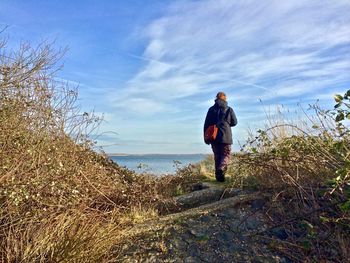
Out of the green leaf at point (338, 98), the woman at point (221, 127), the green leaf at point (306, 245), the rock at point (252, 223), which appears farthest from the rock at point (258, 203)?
the woman at point (221, 127)

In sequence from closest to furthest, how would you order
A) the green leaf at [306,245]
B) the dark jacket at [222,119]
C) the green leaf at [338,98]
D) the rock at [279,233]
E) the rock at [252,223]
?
1. the green leaf at [338,98]
2. the green leaf at [306,245]
3. the rock at [279,233]
4. the rock at [252,223]
5. the dark jacket at [222,119]

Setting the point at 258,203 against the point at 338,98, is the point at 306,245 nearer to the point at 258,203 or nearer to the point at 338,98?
the point at 258,203

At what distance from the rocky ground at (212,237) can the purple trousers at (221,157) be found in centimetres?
277

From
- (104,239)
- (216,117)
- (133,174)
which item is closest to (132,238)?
(104,239)

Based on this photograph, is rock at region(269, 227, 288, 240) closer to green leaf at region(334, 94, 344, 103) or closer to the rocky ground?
the rocky ground

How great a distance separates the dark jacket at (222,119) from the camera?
8344mm

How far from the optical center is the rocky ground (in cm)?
429

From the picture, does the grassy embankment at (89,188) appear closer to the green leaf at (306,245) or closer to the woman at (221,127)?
the green leaf at (306,245)

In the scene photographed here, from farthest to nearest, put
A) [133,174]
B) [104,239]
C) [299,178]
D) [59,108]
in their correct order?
1. [133,174]
2. [59,108]
3. [299,178]
4. [104,239]

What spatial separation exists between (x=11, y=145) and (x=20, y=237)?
1.51 meters

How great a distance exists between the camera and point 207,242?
4.55m

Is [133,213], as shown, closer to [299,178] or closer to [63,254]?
[63,254]

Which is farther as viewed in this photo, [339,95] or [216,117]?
[216,117]

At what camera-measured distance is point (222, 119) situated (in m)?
8.43
